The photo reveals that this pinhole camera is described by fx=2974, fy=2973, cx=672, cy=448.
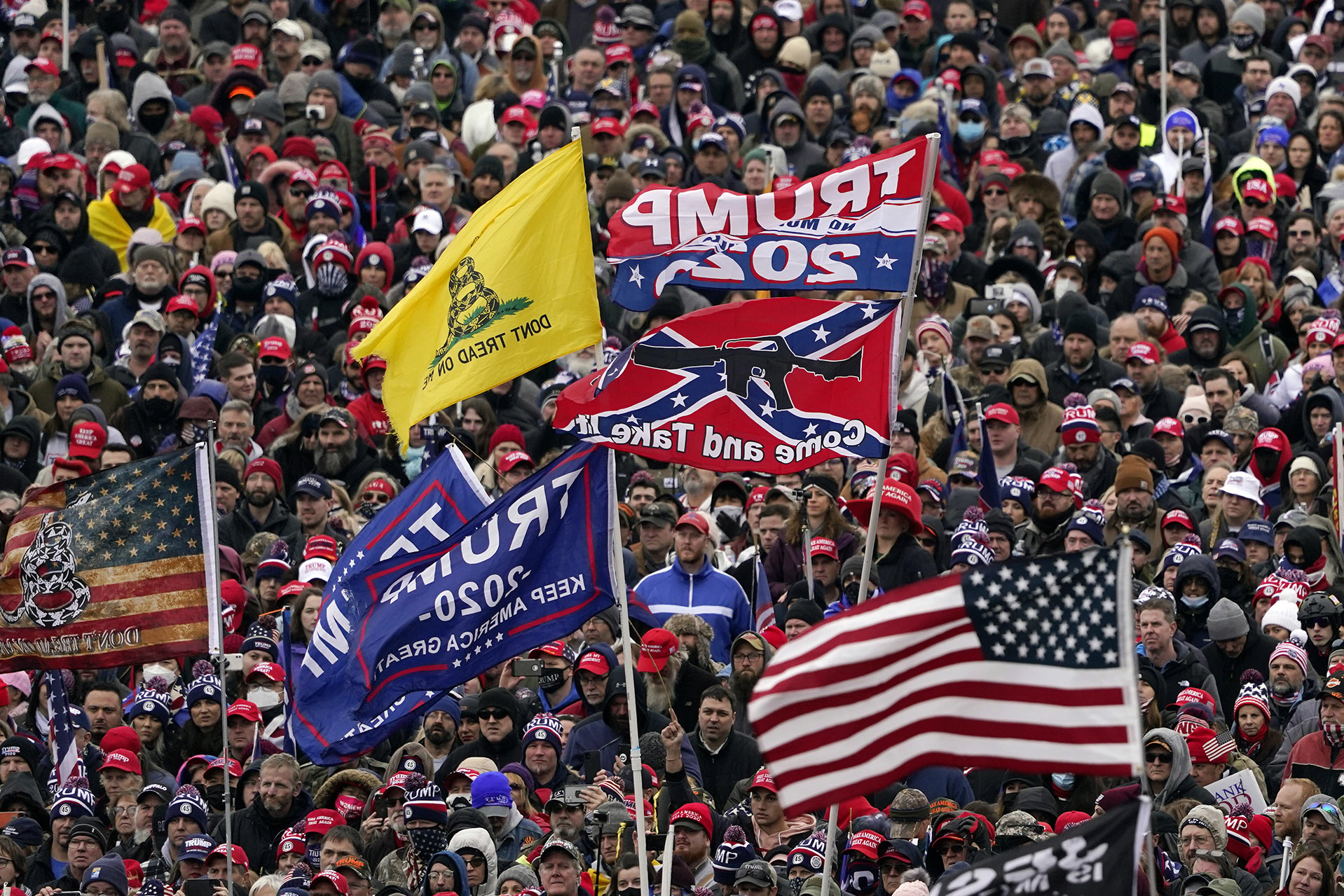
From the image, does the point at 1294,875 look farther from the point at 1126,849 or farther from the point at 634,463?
the point at 634,463

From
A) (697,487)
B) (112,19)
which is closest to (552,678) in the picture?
(697,487)

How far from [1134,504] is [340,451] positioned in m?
6.04

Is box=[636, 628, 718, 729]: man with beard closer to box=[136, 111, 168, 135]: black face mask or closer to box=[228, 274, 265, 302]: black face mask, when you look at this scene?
box=[228, 274, 265, 302]: black face mask

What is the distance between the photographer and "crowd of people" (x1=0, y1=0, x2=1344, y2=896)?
1706 centimetres

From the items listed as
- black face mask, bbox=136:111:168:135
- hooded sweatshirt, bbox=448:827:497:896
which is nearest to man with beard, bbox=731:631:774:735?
hooded sweatshirt, bbox=448:827:497:896

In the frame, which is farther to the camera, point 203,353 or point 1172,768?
point 203,353

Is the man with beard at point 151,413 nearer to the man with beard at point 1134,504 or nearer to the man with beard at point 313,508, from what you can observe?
the man with beard at point 313,508

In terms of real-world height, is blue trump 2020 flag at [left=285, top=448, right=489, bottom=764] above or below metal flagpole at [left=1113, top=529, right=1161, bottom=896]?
below

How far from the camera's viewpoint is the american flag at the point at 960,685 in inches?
444

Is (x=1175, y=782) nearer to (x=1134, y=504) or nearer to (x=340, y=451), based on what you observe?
(x=1134, y=504)

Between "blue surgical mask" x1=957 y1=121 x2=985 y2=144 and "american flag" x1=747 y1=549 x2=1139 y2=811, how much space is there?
16822 mm

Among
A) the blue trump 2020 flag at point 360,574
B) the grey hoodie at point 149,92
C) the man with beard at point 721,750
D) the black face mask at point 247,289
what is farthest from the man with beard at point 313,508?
the grey hoodie at point 149,92

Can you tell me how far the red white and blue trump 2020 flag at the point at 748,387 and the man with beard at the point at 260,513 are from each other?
7.35m

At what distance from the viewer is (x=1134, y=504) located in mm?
20328
